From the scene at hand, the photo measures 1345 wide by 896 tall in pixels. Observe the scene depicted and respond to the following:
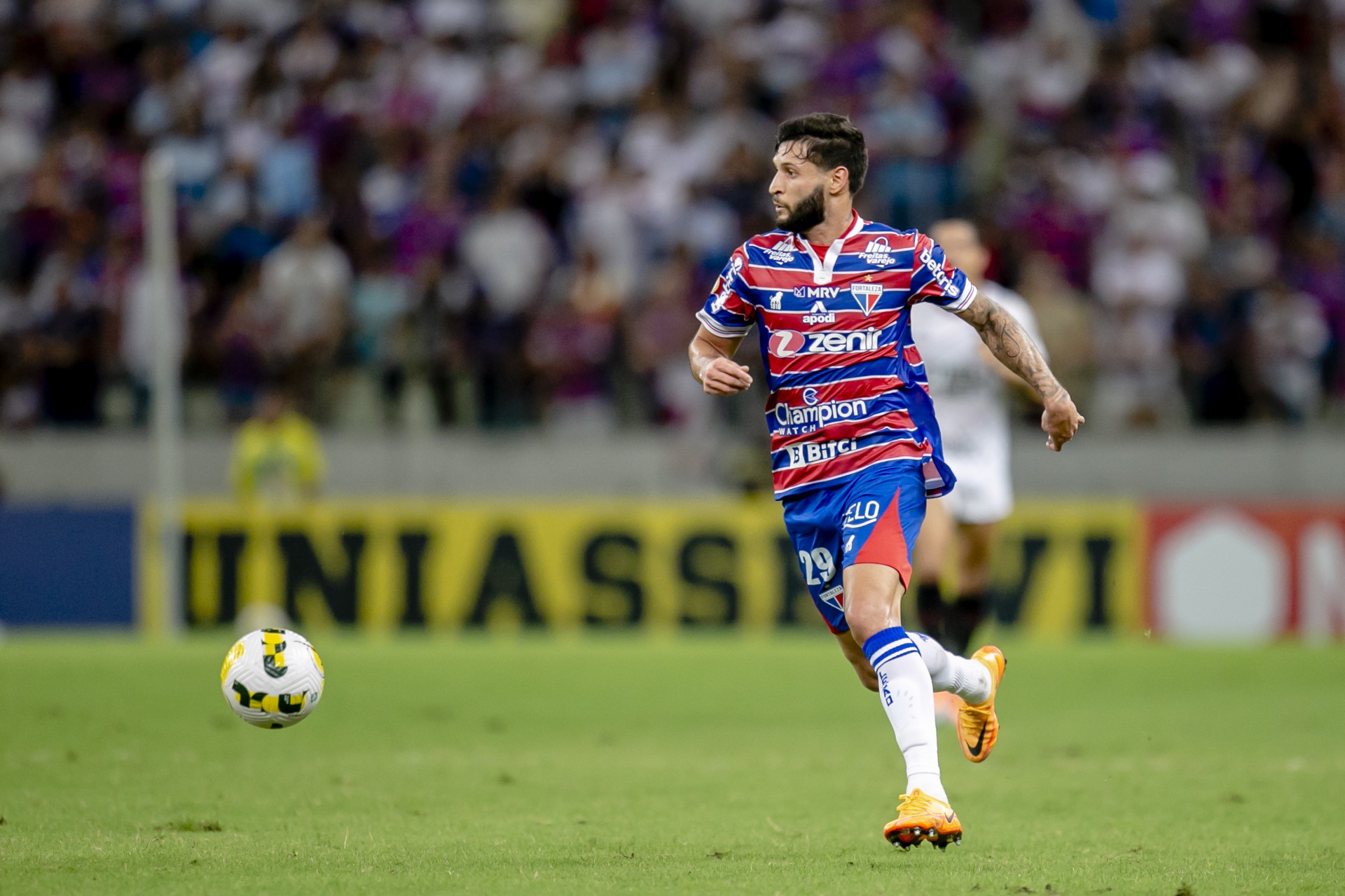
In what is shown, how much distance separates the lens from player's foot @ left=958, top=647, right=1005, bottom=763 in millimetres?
7332

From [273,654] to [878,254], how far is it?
2.78 meters

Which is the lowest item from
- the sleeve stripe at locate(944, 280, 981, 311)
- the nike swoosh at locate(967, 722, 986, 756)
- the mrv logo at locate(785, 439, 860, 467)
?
the nike swoosh at locate(967, 722, 986, 756)

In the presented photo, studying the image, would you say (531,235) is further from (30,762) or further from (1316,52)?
(30,762)

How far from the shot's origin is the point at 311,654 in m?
7.27

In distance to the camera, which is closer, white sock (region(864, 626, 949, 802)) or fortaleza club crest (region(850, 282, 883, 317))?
white sock (region(864, 626, 949, 802))

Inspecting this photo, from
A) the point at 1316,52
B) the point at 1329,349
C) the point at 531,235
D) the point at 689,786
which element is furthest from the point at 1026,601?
the point at 689,786

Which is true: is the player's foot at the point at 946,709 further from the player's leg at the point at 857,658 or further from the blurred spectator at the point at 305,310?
the blurred spectator at the point at 305,310

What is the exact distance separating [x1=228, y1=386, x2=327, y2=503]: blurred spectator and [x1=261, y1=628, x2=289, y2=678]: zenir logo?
1043 cm

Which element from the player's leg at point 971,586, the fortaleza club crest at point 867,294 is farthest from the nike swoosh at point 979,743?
the player's leg at point 971,586

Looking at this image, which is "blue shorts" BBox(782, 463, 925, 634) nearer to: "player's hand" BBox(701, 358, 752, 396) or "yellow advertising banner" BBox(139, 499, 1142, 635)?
"player's hand" BBox(701, 358, 752, 396)

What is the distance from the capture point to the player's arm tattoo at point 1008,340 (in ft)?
21.6

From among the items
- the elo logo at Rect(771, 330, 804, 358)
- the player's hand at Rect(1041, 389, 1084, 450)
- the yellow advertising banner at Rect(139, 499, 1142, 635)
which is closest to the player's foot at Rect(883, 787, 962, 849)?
the player's hand at Rect(1041, 389, 1084, 450)

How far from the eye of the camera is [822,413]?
258 inches

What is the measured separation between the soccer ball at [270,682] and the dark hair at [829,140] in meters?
2.73
